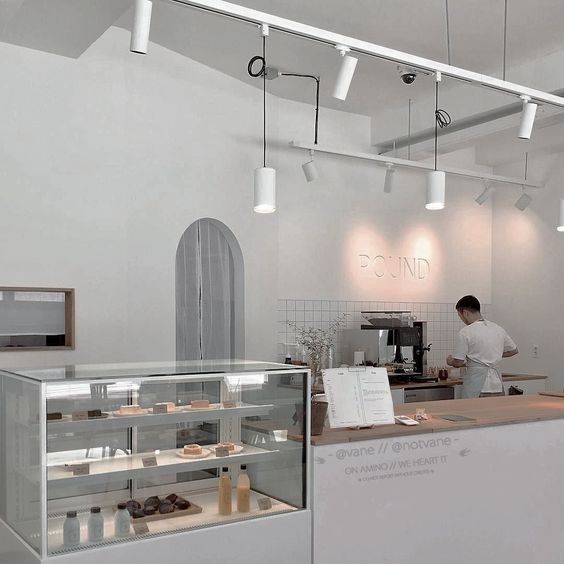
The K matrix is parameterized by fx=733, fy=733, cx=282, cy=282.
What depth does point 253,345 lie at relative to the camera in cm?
623

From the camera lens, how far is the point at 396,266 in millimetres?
7398

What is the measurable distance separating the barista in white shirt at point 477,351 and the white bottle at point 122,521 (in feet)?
12.0

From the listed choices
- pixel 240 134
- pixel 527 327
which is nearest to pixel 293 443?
pixel 240 134

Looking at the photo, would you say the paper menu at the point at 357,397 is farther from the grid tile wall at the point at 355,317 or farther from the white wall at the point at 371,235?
the white wall at the point at 371,235

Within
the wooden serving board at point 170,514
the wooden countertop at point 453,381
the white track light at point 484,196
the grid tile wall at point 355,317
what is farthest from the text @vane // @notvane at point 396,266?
the wooden serving board at point 170,514

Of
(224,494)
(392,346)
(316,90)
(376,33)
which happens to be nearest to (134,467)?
(224,494)

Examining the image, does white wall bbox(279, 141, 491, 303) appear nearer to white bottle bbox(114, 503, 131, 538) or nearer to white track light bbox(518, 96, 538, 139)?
white track light bbox(518, 96, 538, 139)

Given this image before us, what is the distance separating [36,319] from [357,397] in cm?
242

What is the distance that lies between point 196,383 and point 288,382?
18.1 inches

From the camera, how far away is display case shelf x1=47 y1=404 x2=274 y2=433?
271 cm

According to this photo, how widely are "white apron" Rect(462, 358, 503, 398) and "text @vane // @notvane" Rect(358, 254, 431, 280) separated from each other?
4.84ft

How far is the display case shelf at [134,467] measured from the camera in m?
2.71

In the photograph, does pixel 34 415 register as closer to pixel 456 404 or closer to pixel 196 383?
pixel 196 383

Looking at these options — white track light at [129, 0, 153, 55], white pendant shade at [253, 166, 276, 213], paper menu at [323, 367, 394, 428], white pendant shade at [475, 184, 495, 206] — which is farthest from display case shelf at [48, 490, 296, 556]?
white pendant shade at [475, 184, 495, 206]
